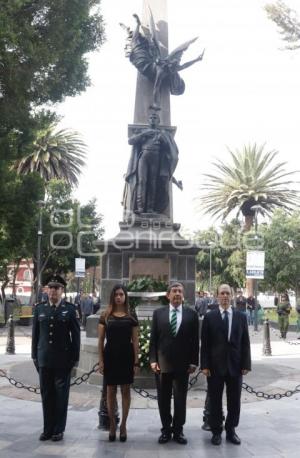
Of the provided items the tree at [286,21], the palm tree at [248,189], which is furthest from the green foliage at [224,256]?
the tree at [286,21]

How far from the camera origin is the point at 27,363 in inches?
495

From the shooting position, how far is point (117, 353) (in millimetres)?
6055

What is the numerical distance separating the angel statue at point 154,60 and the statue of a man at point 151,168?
1.02 meters

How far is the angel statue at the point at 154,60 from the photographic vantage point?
46.8ft

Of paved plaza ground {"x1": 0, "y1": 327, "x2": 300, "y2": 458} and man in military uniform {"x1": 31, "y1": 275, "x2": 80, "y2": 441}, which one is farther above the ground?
man in military uniform {"x1": 31, "y1": 275, "x2": 80, "y2": 441}

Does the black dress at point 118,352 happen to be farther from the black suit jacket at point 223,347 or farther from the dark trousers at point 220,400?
the dark trousers at point 220,400

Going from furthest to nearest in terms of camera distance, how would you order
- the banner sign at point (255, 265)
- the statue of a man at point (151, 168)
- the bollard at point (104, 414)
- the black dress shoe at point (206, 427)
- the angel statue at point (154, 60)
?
1. the banner sign at point (255, 265)
2. the angel statue at point (154, 60)
3. the statue of a man at point (151, 168)
4. the black dress shoe at point (206, 427)
5. the bollard at point (104, 414)

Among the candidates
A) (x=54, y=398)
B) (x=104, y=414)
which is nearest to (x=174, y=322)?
(x=104, y=414)

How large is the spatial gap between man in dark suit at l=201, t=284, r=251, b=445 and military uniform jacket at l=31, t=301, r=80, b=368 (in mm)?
1536

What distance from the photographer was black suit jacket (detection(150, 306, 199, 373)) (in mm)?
6086

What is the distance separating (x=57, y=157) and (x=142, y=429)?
144 ft

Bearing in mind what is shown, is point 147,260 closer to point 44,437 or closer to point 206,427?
point 206,427

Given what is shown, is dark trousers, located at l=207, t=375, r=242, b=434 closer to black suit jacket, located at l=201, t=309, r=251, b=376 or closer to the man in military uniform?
black suit jacket, located at l=201, t=309, r=251, b=376

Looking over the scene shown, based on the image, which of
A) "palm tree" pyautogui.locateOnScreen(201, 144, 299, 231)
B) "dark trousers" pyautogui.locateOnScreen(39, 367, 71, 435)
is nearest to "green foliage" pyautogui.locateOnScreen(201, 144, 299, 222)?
"palm tree" pyautogui.locateOnScreen(201, 144, 299, 231)
